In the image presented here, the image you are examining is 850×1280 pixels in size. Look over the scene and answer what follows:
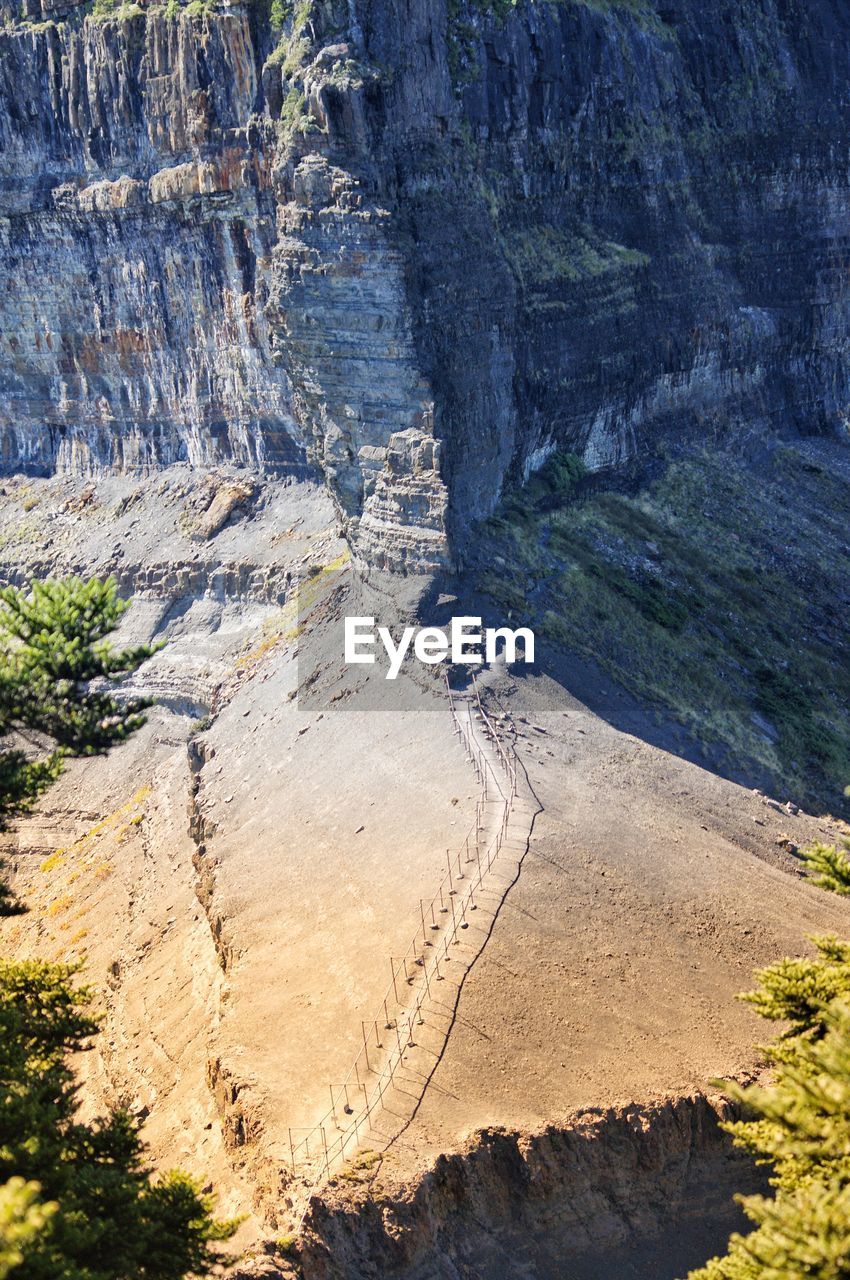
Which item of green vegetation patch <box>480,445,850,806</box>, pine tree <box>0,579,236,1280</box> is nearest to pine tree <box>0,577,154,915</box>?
pine tree <box>0,579,236,1280</box>

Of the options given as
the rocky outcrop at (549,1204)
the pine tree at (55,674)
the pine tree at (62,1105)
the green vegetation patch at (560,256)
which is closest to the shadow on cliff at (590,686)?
the green vegetation patch at (560,256)

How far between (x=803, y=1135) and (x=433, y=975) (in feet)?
42.9

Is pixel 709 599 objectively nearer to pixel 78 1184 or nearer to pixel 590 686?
pixel 590 686

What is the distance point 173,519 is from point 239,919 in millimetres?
29118

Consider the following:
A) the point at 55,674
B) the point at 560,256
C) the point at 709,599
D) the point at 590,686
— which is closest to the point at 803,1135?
the point at 55,674

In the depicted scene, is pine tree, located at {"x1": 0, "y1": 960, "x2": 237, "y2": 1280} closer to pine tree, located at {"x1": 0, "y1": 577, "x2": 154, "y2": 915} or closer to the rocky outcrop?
the rocky outcrop

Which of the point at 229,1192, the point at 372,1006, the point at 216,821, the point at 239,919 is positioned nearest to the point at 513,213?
the point at 216,821

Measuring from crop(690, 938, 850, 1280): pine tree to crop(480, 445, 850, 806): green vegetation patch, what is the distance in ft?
73.1

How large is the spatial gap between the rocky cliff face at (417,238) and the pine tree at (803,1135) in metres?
25.0

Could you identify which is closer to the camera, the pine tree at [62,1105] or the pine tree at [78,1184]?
the pine tree at [62,1105]

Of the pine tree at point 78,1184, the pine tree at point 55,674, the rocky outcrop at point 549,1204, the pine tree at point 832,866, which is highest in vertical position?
the pine tree at point 55,674

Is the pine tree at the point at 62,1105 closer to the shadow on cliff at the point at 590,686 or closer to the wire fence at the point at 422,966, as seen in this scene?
the wire fence at the point at 422,966

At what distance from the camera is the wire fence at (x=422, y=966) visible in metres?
28.2

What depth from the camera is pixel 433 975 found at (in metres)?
32.0
